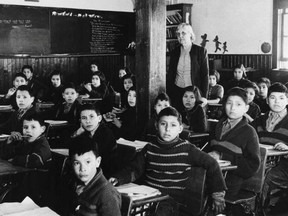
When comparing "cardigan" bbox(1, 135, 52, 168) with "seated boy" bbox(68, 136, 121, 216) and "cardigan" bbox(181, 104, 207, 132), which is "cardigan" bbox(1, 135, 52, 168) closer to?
"seated boy" bbox(68, 136, 121, 216)

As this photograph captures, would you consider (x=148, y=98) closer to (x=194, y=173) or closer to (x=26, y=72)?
(x=194, y=173)

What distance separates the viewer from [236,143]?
341 cm

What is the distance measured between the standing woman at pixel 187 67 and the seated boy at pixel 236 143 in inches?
57.5

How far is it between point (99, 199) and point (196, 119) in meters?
2.70

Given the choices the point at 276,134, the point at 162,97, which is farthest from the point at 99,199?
the point at 276,134

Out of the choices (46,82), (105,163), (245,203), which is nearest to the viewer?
(245,203)

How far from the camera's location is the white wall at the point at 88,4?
9013 millimetres

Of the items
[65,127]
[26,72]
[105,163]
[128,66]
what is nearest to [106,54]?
[128,66]

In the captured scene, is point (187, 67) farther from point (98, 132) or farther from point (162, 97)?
point (98, 132)

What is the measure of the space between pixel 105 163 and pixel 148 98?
1005mm

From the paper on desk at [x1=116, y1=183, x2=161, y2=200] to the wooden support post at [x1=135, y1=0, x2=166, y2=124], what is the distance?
1765 mm

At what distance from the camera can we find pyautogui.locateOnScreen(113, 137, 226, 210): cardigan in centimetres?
287

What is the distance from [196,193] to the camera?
9.27ft

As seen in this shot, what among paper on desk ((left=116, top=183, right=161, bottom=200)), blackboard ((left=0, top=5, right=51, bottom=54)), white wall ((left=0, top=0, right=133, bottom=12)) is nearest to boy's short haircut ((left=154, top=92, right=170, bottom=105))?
paper on desk ((left=116, top=183, right=161, bottom=200))
